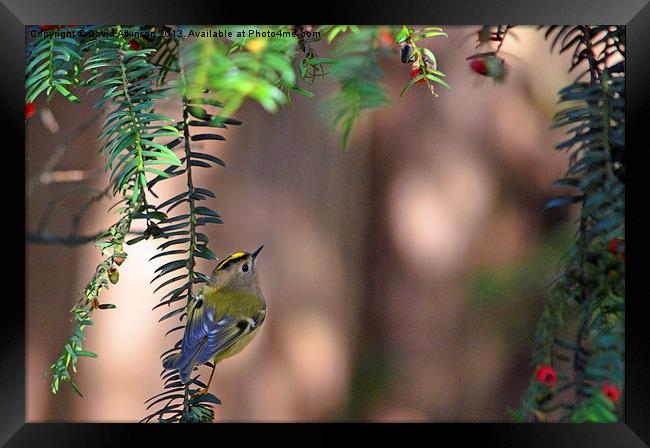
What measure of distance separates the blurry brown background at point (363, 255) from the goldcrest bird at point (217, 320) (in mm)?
40

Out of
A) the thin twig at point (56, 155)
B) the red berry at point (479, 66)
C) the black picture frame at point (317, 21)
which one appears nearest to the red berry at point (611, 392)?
the black picture frame at point (317, 21)

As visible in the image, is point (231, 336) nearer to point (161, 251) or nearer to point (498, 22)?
point (161, 251)

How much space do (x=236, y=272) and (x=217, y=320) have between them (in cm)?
6

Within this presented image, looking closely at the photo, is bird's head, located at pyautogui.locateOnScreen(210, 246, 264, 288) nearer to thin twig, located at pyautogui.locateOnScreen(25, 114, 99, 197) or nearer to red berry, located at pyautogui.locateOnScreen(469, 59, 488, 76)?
thin twig, located at pyautogui.locateOnScreen(25, 114, 99, 197)

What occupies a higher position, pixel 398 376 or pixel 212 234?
pixel 212 234

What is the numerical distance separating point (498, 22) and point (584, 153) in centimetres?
18

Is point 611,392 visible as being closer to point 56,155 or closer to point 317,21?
point 317,21

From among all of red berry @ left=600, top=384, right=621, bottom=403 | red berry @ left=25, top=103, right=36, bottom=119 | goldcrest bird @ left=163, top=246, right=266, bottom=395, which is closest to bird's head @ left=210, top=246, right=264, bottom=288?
goldcrest bird @ left=163, top=246, right=266, bottom=395

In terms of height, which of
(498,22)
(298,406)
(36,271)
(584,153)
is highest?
(498,22)

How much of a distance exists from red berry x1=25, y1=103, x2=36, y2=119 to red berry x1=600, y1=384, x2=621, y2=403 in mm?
736

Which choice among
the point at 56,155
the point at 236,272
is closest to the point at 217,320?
the point at 236,272

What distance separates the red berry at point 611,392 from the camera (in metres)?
0.70

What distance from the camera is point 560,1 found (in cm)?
71

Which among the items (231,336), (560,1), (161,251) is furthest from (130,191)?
(560,1)
